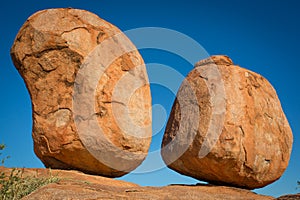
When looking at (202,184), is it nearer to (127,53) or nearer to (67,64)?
(127,53)

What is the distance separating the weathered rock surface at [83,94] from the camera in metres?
8.48

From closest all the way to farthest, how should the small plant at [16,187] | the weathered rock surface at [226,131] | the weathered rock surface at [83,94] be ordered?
the small plant at [16,187]
the weathered rock surface at [226,131]
the weathered rock surface at [83,94]

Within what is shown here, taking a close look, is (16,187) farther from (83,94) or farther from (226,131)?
(226,131)

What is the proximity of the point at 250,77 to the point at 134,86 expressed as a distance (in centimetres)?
273

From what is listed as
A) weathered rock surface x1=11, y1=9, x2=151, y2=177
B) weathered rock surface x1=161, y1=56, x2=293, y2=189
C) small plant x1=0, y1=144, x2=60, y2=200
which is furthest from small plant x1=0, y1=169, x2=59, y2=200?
weathered rock surface x1=161, y1=56, x2=293, y2=189

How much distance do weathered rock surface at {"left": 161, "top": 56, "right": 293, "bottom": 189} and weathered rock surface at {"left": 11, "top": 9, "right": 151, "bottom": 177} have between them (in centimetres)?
91

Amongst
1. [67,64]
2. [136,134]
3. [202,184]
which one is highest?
[67,64]

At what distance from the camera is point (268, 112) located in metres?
9.02

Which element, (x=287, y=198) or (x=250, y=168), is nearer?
(x=287, y=198)

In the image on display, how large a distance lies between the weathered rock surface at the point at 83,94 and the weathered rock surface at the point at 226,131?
913 mm

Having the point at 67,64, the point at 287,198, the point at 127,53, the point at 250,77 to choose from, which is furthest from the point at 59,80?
the point at 287,198

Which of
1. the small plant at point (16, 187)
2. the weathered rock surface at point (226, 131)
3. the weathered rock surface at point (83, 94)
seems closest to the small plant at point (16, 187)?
the small plant at point (16, 187)

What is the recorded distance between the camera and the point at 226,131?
8211 mm

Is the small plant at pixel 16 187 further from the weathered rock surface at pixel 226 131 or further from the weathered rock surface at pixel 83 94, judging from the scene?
the weathered rock surface at pixel 226 131
